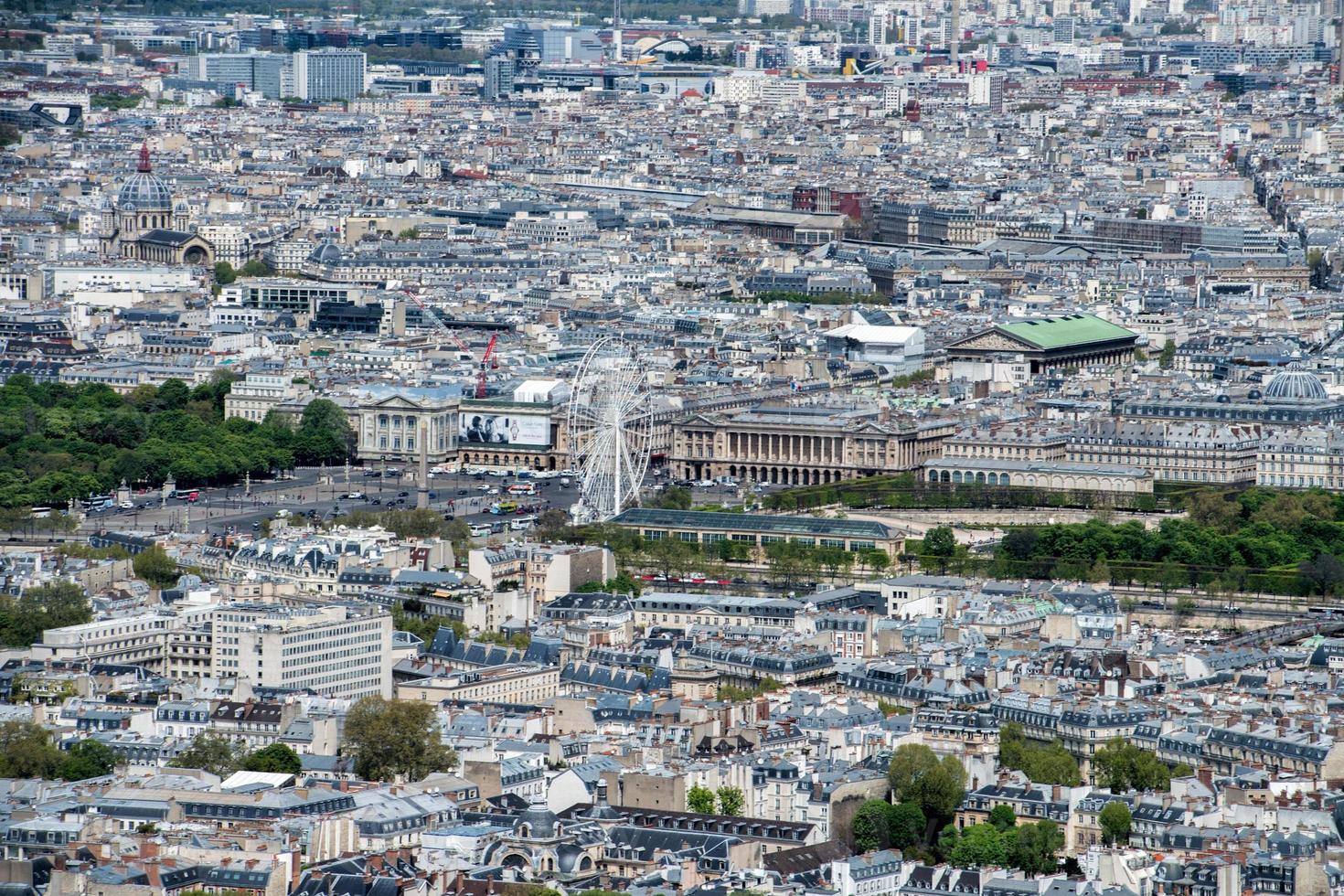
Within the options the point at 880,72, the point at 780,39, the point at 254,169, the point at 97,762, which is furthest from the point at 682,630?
the point at 780,39

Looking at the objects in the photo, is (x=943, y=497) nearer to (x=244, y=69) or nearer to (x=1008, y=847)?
(x=1008, y=847)

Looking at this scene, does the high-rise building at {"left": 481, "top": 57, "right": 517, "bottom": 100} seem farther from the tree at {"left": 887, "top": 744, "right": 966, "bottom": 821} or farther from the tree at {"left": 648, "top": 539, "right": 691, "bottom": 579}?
the tree at {"left": 887, "top": 744, "right": 966, "bottom": 821}

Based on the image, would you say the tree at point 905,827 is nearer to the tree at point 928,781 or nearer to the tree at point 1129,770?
the tree at point 928,781

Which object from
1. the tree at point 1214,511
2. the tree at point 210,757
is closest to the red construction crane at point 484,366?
the tree at point 1214,511

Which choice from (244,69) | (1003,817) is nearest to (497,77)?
(244,69)

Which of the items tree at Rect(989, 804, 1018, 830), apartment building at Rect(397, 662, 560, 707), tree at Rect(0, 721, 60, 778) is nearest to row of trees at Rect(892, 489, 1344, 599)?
apartment building at Rect(397, 662, 560, 707)

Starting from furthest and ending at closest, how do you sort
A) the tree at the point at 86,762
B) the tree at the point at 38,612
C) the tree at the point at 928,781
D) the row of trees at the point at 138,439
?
1. the row of trees at the point at 138,439
2. the tree at the point at 38,612
3. the tree at the point at 86,762
4. the tree at the point at 928,781

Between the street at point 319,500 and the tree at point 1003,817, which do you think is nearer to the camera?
the tree at point 1003,817
